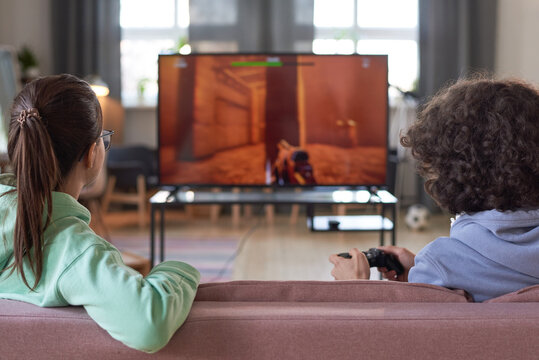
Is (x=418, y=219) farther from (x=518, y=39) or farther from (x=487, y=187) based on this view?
(x=487, y=187)

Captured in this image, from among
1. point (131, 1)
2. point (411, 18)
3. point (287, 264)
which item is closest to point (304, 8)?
point (411, 18)

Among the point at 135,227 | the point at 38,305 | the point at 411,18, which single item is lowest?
the point at 135,227

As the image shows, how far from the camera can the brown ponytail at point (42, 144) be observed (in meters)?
0.91

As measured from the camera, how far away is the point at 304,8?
5.95 meters

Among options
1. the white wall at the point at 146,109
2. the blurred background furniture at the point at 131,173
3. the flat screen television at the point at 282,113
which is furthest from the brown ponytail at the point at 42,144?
the white wall at the point at 146,109

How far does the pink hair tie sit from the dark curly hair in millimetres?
651

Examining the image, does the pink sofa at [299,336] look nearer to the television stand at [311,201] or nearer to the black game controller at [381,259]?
the black game controller at [381,259]

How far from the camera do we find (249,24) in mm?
6012

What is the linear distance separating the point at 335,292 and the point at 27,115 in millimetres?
538

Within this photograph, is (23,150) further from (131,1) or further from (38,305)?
(131,1)

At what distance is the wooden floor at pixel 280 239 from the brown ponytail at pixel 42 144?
2.50m

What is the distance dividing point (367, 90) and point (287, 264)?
1.49m

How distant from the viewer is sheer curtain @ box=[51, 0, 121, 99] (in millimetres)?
5969

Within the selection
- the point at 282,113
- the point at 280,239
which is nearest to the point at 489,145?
the point at 282,113
